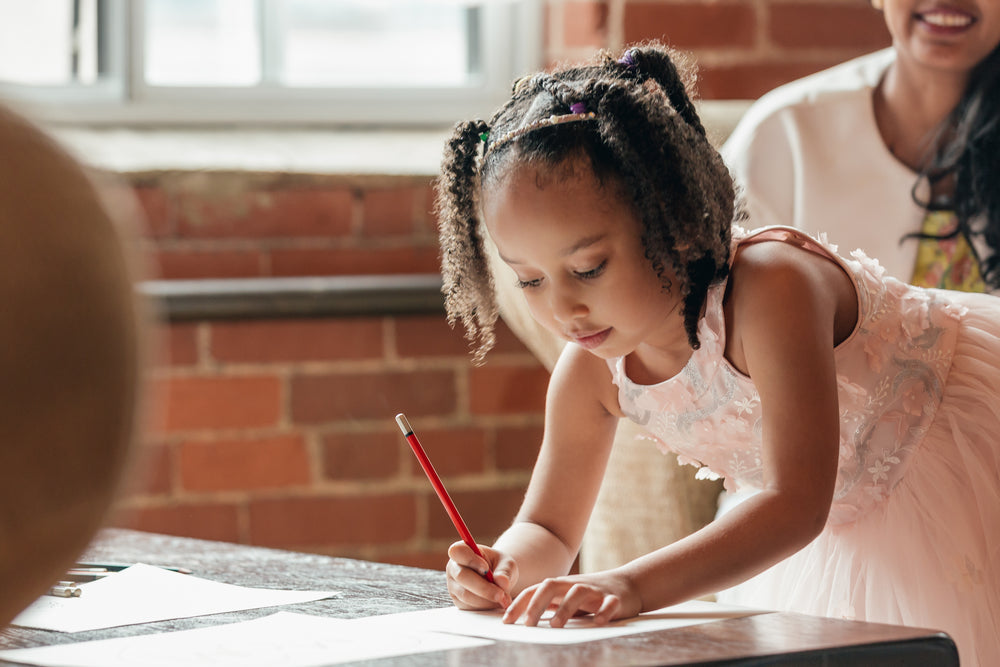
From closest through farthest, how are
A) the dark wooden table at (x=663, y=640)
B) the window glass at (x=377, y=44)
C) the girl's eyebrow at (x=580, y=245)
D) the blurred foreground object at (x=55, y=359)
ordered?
1. the blurred foreground object at (x=55, y=359)
2. the dark wooden table at (x=663, y=640)
3. the girl's eyebrow at (x=580, y=245)
4. the window glass at (x=377, y=44)

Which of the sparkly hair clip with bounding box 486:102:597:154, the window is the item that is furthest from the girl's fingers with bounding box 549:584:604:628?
the window

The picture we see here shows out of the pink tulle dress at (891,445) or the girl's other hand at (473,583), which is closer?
the girl's other hand at (473,583)

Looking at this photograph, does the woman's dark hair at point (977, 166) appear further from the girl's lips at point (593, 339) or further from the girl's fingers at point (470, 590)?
the girl's fingers at point (470, 590)

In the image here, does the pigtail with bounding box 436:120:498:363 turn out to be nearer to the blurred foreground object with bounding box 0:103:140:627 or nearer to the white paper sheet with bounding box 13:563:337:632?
the white paper sheet with bounding box 13:563:337:632

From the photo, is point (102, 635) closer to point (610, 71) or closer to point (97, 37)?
point (610, 71)

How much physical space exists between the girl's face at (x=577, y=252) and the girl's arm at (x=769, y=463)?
0.31 ft

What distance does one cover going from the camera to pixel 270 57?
220cm

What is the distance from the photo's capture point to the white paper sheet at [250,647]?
1.99ft

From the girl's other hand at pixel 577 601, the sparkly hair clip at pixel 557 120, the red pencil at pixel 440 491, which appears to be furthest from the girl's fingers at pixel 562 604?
the sparkly hair clip at pixel 557 120

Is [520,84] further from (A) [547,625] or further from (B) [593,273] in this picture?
(A) [547,625]

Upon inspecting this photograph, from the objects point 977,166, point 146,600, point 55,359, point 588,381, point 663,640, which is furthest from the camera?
point 977,166

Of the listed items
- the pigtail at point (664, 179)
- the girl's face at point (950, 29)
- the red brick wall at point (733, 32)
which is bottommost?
the pigtail at point (664, 179)

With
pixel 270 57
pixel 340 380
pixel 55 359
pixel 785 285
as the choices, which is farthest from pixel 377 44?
pixel 55 359

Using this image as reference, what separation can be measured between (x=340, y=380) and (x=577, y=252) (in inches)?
43.7
